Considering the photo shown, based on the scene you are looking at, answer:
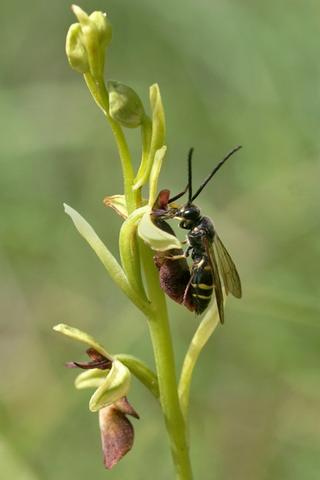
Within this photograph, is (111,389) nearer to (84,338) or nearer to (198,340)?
(84,338)

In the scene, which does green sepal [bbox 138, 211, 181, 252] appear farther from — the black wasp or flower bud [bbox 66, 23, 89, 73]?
flower bud [bbox 66, 23, 89, 73]

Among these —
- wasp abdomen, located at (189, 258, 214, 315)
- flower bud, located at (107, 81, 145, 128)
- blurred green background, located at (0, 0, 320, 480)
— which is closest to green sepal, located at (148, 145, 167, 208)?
flower bud, located at (107, 81, 145, 128)

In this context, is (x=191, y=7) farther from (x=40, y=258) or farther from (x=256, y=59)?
(x=40, y=258)

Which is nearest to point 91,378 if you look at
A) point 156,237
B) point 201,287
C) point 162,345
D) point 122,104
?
point 162,345

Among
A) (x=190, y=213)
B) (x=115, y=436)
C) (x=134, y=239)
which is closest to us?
(x=134, y=239)

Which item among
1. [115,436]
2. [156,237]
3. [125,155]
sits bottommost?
[115,436]
